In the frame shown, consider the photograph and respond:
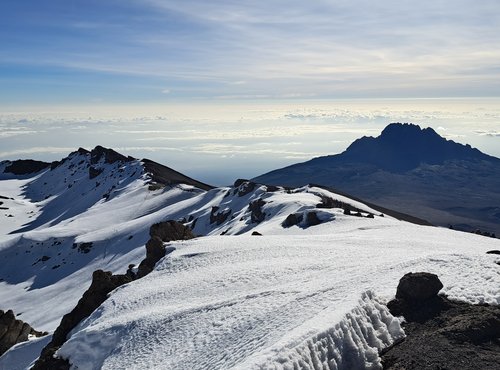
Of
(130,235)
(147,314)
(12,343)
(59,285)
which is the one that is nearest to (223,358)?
(147,314)

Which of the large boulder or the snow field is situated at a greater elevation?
the large boulder

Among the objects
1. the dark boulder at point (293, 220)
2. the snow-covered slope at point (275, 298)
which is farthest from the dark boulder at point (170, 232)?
the dark boulder at point (293, 220)

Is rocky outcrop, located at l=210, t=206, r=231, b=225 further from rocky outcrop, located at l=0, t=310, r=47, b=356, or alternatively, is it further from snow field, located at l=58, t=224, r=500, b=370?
snow field, located at l=58, t=224, r=500, b=370

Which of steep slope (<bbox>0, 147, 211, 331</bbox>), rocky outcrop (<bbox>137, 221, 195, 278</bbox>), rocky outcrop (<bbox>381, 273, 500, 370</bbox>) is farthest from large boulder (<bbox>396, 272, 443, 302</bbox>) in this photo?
steep slope (<bbox>0, 147, 211, 331</bbox>)

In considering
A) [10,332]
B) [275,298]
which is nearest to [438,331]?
[275,298]

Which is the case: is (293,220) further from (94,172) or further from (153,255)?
(94,172)

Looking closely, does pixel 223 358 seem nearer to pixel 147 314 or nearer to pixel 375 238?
pixel 147 314

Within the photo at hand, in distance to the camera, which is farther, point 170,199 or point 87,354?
point 170,199

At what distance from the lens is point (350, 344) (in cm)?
1717

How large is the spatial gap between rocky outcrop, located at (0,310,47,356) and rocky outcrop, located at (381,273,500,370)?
40.5 metres

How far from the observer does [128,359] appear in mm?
22438

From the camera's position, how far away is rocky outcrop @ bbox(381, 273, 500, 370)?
53.5ft

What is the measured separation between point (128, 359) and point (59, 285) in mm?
69870

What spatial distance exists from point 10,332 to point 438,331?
140 ft
